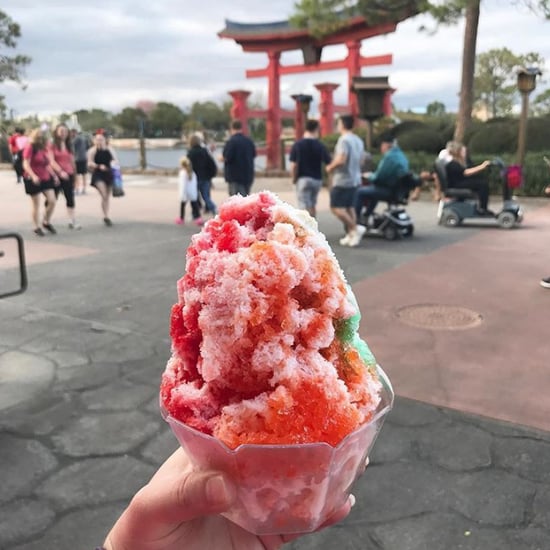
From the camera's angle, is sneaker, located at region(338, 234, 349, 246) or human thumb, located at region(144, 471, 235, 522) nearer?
human thumb, located at region(144, 471, 235, 522)

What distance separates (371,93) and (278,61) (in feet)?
41.5

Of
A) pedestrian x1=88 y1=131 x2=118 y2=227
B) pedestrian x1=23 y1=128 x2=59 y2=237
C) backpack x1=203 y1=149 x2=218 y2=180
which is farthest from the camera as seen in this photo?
backpack x1=203 y1=149 x2=218 y2=180

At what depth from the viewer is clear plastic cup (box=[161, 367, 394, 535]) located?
2.96 feet

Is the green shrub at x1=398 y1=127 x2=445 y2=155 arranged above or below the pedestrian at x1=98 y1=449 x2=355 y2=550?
above

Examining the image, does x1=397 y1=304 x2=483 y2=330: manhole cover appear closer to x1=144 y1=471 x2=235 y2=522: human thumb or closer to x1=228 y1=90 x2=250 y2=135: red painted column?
x1=144 y1=471 x2=235 y2=522: human thumb

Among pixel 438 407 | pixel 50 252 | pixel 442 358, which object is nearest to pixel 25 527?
pixel 438 407

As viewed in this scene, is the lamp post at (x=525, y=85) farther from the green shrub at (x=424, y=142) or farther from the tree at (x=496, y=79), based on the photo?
the tree at (x=496, y=79)

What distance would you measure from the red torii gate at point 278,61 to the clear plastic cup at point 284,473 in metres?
26.2

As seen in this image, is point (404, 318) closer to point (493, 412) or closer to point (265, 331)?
point (493, 412)

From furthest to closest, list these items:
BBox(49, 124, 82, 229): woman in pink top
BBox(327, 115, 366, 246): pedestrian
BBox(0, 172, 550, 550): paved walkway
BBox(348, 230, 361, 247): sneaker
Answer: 1. BBox(49, 124, 82, 229): woman in pink top
2. BBox(348, 230, 361, 247): sneaker
3. BBox(327, 115, 366, 246): pedestrian
4. BBox(0, 172, 550, 550): paved walkway

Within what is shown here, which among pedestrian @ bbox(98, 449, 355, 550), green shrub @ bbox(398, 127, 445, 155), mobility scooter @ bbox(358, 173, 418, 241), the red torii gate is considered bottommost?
mobility scooter @ bbox(358, 173, 418, 241)

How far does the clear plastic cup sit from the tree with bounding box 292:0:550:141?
16930 millimetres

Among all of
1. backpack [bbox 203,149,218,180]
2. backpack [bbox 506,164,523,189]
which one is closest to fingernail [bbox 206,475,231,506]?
backpack [bbox 203,149,218,180]

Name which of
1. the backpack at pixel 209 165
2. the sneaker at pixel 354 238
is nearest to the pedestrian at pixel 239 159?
the backpack at pixel 209 165
